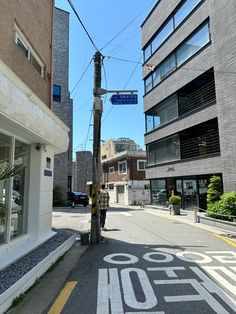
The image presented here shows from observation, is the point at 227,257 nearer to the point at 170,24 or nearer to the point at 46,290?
the point at 46,290

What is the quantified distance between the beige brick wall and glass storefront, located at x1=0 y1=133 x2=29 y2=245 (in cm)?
221

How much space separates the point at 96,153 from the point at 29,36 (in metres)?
4.41

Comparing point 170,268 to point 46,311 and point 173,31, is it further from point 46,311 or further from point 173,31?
point 173,31

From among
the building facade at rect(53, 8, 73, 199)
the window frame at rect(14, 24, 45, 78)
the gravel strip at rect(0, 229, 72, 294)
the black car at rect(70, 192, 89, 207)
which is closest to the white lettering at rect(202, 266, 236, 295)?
the gravel strip at rect(0, 229, 72, 294)

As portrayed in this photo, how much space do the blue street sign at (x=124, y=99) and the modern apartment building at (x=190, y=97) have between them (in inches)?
274

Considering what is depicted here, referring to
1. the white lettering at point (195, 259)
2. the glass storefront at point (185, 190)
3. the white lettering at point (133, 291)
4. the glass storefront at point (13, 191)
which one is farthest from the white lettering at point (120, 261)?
the glass storefront at point (185, 190)

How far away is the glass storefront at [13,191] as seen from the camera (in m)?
6.84

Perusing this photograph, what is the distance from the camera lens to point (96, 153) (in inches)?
406

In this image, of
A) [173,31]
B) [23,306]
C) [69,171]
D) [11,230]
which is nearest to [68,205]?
[69,171]

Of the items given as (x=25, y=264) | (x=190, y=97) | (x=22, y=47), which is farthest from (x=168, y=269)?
(x=190, y=97)

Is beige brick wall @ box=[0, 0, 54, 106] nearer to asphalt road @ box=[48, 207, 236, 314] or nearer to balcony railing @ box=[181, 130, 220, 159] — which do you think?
asphalt road @ box=[48, 207, 236, 314]

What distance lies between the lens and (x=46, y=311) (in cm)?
438

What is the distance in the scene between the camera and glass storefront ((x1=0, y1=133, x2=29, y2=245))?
6836mm

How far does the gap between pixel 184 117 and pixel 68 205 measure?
15.9 meters
